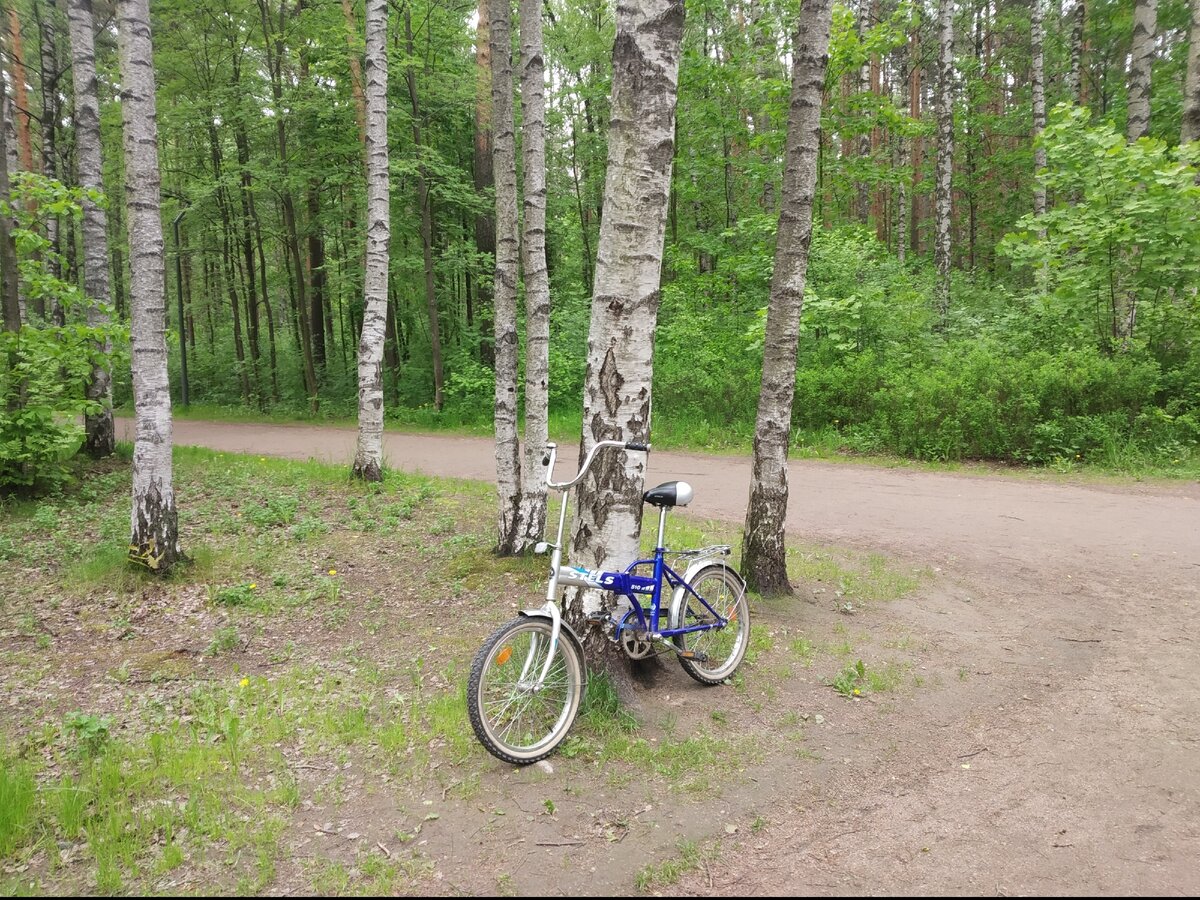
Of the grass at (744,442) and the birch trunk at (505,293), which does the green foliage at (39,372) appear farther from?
the grass at (744,442)

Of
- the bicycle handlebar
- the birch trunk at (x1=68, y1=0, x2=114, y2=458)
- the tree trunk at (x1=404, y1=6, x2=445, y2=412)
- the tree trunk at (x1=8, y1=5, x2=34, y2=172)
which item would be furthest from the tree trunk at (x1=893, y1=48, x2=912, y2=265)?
the tree trunk at (x1=8, y1=5, x2=34, y2=172)

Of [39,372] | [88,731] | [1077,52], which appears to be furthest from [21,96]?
[1077,52]

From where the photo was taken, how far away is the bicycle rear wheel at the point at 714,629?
4656mm

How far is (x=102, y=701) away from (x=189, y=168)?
85.3 feet

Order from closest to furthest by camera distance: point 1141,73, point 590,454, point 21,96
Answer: point 590,454 → point 1141,73 → point 21,96

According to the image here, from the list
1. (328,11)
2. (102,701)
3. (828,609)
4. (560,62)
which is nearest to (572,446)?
(828,609)

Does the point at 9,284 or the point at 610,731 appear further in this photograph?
the point at 9,284

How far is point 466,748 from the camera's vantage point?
399 cm

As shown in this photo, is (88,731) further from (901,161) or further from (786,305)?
(901,161)

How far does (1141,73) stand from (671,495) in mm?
15766

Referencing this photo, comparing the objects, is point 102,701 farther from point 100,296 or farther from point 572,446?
point 572,446

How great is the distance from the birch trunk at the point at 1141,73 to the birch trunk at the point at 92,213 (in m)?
17.4

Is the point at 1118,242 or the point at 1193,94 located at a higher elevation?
the point at 1193,94

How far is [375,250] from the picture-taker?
10.5m
